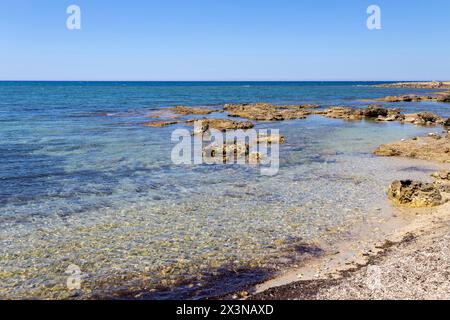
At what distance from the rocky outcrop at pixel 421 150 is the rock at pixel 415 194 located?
400 inches

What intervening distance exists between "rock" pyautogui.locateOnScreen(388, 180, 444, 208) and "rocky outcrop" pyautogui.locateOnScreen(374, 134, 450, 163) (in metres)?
10.2

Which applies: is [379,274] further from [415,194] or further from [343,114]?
[343,114]

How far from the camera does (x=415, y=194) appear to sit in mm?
18219

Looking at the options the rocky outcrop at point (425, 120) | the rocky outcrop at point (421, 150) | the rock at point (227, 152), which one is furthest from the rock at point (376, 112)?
the rock at point (227, 152)

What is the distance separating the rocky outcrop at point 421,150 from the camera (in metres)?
28.3

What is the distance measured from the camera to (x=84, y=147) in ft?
110

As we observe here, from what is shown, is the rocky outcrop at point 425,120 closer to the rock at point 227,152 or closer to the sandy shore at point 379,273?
the rock at point 227,152

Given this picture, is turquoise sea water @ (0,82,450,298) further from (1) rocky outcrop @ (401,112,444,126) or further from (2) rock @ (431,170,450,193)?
(1) rocky outcrop @ (401,112,444,126)

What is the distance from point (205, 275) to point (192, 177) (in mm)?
11785

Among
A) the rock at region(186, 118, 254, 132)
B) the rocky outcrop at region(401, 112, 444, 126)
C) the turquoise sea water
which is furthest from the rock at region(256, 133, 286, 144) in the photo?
the rocky outcrop at region(401, 112, 444, 126)

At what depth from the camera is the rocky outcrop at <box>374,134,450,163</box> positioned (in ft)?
92.8

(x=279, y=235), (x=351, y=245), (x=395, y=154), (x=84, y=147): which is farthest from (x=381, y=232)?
(x=84, y=147)

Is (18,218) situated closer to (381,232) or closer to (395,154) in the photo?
(381,232)
